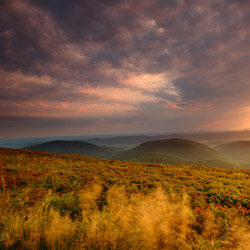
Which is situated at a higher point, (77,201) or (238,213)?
(77,201)

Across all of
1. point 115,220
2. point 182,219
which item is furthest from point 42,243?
point 182,219

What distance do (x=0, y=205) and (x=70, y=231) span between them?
4519 mm

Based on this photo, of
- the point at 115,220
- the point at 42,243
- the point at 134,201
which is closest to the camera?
the point at 42,243

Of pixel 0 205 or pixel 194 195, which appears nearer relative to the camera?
pixel 0 205

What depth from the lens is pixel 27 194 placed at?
293 inches

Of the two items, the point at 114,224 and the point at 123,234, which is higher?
the point at 114,224

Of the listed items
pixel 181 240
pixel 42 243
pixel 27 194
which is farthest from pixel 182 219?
pixel 27 194

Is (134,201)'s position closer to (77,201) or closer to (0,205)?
(77,201)

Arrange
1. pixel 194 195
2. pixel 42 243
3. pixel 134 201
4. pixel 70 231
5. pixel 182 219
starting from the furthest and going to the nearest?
pixel 194 195 → pixel 134 201 → pixel 182 219 → pixel 70 231 → pixel 42 243

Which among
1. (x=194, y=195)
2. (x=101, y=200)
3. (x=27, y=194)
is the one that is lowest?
(x=194, y=195)

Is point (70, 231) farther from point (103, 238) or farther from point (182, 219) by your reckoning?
point (182, 219)

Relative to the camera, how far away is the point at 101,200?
24.2 ft

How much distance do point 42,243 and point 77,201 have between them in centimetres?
293

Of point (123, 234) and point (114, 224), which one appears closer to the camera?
point (123, 234)
